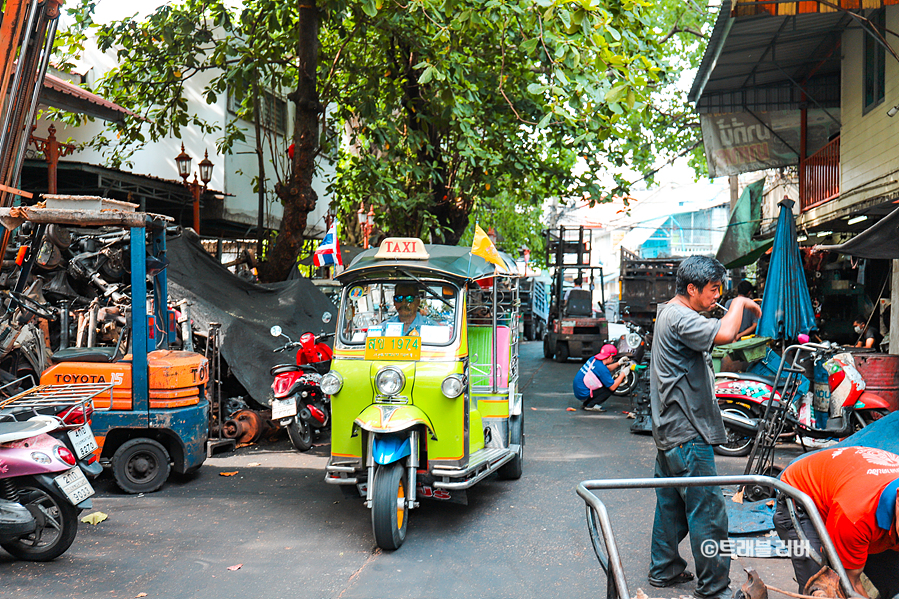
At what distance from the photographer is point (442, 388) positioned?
5742 millimetres

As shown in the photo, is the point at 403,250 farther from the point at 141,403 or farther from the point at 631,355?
the point at 631,355

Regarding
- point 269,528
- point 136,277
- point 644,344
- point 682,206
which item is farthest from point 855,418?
point 682,206

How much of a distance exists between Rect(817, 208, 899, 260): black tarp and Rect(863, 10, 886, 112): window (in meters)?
3.98

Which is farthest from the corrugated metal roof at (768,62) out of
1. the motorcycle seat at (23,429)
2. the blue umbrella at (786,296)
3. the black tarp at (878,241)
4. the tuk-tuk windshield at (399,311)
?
the motorcycle seat at (23,429)

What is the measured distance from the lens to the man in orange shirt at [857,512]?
10.1 ft

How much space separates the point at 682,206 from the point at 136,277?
3735 cm

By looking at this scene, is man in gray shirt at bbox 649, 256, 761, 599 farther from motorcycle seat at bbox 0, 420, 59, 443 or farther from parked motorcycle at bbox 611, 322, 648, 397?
parked motorcycle at bbox 611, 322, 648, 397

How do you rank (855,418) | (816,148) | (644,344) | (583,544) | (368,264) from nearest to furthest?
(583,544), (368,264), (855,418), (644,344), (816,148)

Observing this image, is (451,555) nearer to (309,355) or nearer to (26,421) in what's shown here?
(26,421)

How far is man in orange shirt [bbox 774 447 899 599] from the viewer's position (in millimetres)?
3090

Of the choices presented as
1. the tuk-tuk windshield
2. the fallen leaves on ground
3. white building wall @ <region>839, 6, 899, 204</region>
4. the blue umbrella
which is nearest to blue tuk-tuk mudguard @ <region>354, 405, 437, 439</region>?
the tuk-tuk windshield

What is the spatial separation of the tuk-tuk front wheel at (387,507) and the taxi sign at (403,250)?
181 cm

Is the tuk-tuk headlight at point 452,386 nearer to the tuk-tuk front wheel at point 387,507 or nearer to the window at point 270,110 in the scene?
the tuk-tuk front wheel at point 387,507

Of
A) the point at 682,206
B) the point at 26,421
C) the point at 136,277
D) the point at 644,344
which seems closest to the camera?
the point at 26,421
